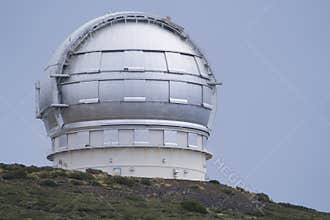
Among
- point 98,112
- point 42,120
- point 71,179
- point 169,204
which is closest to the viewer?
point 169,204

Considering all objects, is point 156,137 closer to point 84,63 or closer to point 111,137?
point 111,137

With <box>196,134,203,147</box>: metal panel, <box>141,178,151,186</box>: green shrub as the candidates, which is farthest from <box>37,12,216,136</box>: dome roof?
<box>141,178,151,186</box>: green shrub

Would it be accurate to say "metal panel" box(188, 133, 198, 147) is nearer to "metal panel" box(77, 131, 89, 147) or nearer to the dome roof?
the dome roof

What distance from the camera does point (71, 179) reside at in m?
54.3

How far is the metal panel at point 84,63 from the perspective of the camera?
59.3 metres

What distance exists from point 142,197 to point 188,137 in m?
10.2

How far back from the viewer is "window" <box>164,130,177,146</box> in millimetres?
59531

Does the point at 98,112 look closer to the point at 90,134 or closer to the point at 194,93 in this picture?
the point at 90,134

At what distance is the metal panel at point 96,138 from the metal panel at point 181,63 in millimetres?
5757

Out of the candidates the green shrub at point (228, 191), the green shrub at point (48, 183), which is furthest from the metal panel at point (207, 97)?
the green shrub at point (48, 183)

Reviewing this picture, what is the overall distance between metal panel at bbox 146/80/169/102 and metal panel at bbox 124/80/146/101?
1.03 ft

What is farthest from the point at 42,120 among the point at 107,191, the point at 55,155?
the point at 107,191

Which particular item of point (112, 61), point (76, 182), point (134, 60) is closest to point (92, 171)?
point (76, 182)

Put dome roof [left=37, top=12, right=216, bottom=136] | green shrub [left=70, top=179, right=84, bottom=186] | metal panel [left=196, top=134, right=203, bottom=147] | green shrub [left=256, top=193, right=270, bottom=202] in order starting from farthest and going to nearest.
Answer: metal panel [left=196, top=134, right=203, bottom=147] → dome roof [left=37, top=12, right=216, bottom=136] → green shrub [left=256, top=193, right=270, bottom=202] → green shrub [left=70, top=179, right=84, bottom=186]
